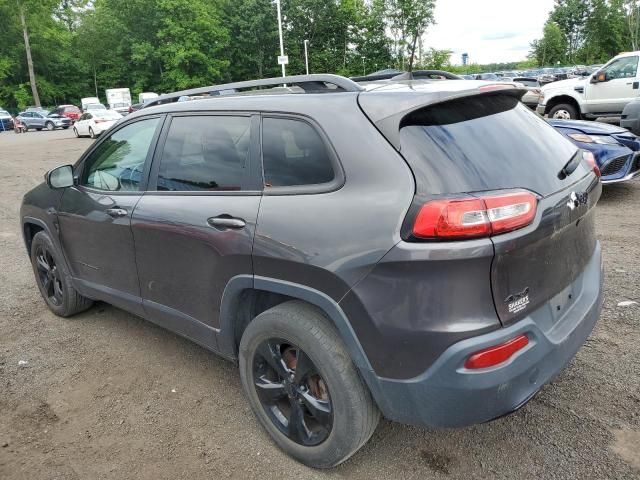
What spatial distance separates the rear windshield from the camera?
2.01 metres

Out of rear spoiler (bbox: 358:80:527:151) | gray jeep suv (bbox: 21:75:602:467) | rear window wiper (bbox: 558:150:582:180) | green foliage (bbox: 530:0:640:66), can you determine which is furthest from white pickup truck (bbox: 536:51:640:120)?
green foliage (bbox: 530:0:640:66)

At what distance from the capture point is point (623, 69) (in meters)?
12.3

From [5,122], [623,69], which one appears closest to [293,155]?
[623,69]

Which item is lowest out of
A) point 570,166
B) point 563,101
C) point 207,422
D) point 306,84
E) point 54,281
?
point 207,422

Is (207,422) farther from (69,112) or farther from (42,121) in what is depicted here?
(69,112)

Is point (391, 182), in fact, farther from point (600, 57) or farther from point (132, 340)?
point (600, 57)

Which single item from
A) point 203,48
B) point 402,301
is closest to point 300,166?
point 402,301

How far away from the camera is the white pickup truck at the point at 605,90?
39.8ft

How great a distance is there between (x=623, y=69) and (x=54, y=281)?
13.0 metres

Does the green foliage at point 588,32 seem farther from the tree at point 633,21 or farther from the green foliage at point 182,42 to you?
the green foliage at point 182,42

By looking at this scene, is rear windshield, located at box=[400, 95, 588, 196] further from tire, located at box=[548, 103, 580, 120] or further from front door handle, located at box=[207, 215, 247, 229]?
tire, located at box=[548, 103, 580, 120]

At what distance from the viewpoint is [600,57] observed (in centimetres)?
6356

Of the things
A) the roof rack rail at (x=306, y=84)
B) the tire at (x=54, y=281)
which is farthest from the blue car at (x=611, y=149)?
the tire at (x=54, y=281)

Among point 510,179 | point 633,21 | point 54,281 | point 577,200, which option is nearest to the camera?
point 510,179
